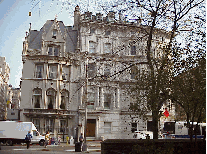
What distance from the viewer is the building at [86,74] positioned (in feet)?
32.5

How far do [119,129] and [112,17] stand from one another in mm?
4446

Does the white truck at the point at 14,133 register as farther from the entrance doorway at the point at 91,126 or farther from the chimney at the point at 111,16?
the chimney at the point at 111,16

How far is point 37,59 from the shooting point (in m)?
15.5

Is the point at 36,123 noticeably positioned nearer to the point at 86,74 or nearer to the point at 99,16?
the point at 86,74

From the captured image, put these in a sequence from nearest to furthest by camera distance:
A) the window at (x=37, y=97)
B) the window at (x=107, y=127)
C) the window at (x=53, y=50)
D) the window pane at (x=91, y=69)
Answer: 1. the window pane at (x=91, y=69)
2. the window at (x=107, y=127)
3. the window at (x=53, y=50)
4. the window at (x=37, y=97)

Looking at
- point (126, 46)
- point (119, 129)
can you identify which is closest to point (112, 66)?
point (126, 46)

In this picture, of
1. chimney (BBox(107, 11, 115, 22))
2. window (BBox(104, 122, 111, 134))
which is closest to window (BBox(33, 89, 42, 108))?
window (BBox(104, 122, 111, 134))

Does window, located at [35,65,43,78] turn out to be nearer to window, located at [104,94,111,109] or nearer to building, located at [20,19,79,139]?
building, located at [20,19,79,139]

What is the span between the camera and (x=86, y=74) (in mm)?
10812

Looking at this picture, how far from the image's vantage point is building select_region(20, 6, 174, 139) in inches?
390

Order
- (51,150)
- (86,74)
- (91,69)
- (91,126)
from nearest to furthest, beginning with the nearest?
(86,74), (91,69), (91,126), (51,150)

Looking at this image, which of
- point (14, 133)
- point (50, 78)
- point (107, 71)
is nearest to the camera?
point (107, 71)

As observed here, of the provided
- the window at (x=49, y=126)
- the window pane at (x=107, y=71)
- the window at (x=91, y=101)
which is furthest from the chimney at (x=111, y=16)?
the window at (x=49, y=126)

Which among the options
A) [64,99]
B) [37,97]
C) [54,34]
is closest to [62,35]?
[54,34]
